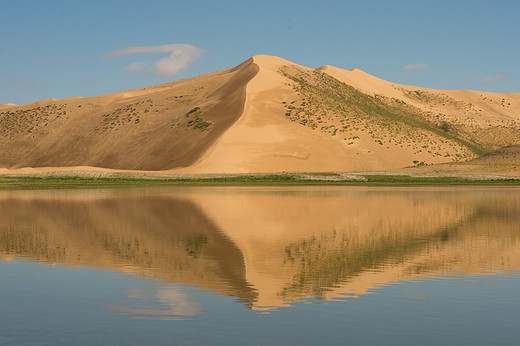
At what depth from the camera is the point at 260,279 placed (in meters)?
18.1

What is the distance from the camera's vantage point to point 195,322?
13188 mm

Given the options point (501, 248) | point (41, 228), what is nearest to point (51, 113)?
point (41, 228)

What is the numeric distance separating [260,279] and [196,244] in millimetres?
7141

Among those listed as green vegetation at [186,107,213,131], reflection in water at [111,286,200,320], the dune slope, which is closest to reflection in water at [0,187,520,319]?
reflection in water at [111,286,200,320]

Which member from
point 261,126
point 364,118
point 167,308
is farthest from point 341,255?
point 364,118

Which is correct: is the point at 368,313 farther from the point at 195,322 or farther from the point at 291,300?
the point at 195,322

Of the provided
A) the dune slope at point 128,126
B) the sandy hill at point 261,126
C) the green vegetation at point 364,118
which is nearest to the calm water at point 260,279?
the sandy hill at point 261,126

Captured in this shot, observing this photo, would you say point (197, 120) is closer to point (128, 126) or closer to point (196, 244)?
point (128, 126)

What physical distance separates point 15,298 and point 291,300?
6.07 m

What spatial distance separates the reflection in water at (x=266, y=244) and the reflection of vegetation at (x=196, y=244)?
A: 0.06 meters

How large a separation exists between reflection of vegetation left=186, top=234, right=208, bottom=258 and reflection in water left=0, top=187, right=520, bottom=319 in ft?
0.21

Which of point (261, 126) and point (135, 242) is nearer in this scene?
point (135, 242)

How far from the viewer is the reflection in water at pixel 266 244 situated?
57.6 feet

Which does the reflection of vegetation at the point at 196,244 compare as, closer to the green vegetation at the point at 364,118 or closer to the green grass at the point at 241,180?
the green grass at the point at 241,180
